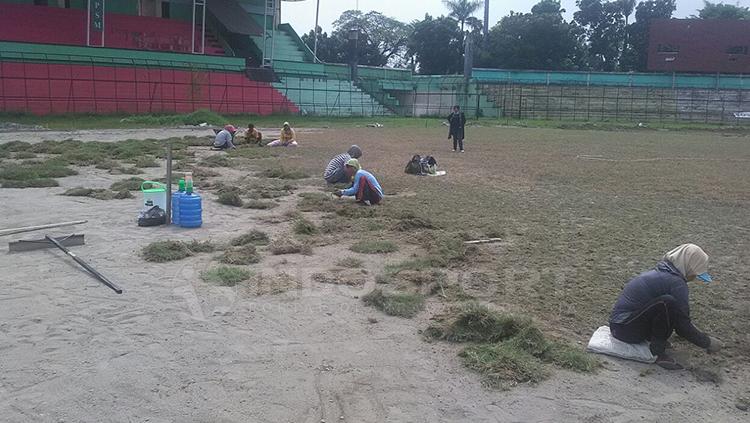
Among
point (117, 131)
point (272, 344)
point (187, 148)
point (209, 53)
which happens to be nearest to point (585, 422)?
point (272, 344)

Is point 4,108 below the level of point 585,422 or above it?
above

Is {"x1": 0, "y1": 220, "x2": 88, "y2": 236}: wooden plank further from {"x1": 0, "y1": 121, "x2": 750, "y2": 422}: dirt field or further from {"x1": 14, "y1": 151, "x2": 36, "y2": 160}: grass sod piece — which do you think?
{"x1": 14, "y1": 151, "x2": 36, "y2": 160}: grass sod piece

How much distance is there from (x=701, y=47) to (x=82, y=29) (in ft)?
178

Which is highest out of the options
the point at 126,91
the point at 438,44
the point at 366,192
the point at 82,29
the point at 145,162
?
the point at 438,44

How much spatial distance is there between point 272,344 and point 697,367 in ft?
11.0

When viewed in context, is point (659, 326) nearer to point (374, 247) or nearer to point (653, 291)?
point (653, 291)

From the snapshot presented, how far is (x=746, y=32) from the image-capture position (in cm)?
6094

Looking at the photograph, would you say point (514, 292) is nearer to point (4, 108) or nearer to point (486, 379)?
point (486, 379)

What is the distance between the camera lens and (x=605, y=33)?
82812 mm

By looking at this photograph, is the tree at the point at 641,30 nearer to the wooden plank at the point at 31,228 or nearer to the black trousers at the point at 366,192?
the black trousers at the point at 366,192

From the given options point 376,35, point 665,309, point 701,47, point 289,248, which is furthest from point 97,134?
point 376,35

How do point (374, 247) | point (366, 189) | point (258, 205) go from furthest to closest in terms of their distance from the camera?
point (366, 189), point (258, 205), point (374, 247)

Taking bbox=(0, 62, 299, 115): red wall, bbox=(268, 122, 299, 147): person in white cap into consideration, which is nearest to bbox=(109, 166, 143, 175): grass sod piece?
bbox=(268, 122, 299, 147): person in white cap

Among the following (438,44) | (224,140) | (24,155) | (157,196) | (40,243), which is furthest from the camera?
(438,44)
